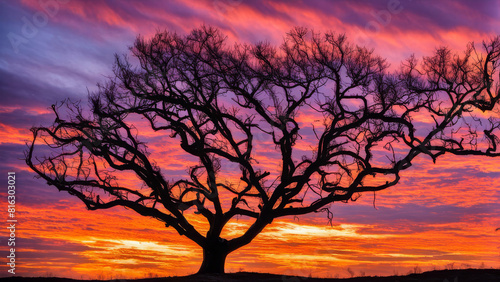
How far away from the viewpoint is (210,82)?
19.3 m

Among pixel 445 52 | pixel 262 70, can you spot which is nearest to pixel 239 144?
pixel 262 70

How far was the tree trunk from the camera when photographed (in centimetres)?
1920

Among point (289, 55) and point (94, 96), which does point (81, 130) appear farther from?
point (289, 55)

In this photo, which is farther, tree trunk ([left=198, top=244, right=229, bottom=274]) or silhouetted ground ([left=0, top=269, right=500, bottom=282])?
tree trunk ([left=198, top=244, right=229, bottom=274])

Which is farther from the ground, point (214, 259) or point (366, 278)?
point (214, 259)

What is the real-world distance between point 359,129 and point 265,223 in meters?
5.01

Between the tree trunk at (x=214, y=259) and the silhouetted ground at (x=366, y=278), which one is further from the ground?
the tree trunk at (x=214, y=259)

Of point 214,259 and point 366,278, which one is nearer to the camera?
point 366,278

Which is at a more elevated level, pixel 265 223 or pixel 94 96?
pixel 94 96

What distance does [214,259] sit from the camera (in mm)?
19281

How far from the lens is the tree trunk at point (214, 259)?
19.2 m

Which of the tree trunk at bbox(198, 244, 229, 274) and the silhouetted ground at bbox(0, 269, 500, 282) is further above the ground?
the tree trunk at bbox(198, 244, 229, 274)

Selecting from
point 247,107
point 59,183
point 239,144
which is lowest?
point 59,183

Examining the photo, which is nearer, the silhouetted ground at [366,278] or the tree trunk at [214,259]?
the silhouetted ground at [366,278]
